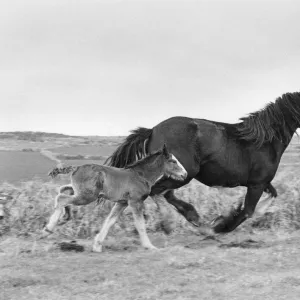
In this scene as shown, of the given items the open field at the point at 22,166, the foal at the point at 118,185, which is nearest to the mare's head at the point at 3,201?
the open field at the point at 22,166

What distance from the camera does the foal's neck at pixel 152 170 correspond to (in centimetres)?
775

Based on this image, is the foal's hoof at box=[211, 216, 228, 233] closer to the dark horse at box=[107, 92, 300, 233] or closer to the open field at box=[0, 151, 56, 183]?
the dark horse at box=[107, 92, 300, 233]

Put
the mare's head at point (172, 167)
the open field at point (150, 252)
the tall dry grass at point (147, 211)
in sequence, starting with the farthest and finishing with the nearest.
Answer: the tall dry grass at point (147, 211)
the mare's head at point (172, 167)
the open field at point (150, 252)

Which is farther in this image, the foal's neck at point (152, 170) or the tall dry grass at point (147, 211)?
the tall dry grass at point (147, 211)

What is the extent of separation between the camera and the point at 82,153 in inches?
495

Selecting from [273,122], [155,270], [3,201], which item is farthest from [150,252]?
[3,201]

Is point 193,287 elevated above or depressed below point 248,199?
below

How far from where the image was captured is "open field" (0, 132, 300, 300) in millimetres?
5234

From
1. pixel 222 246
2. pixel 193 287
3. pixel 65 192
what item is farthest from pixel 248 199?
pixel 193 287

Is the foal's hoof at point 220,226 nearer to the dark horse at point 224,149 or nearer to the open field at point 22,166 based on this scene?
the dark horse at point 224,149

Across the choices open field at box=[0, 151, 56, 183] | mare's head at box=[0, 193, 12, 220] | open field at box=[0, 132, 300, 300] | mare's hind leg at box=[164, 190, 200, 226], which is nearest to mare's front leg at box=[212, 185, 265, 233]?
open field at box=[0, 132, 300, 300]

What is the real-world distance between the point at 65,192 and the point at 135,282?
8.41 ft

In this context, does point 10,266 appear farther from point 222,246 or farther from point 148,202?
point 148,202

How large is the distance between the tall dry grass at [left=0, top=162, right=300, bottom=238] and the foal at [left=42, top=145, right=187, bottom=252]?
1.33 metres
